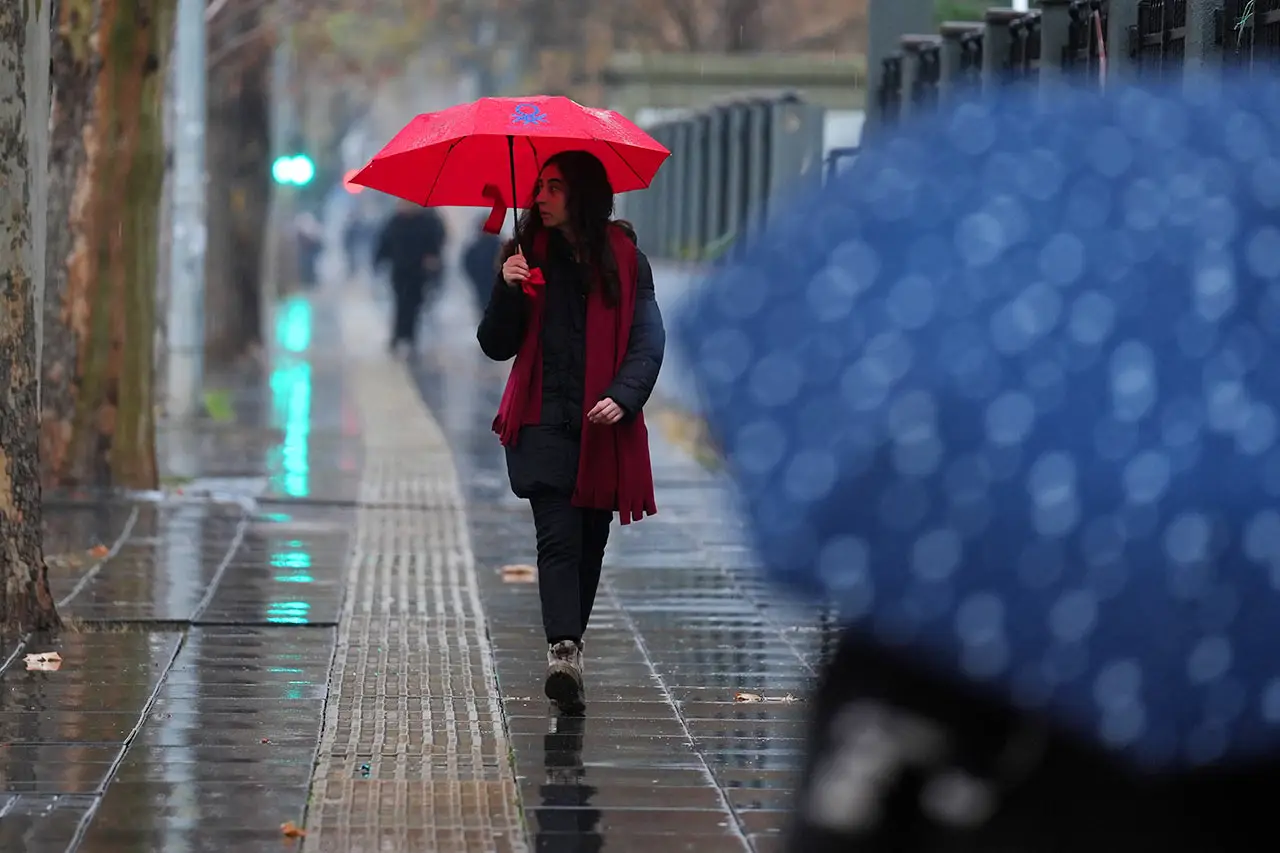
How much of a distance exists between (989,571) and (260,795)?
404 cm

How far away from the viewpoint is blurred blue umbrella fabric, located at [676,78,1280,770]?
1.85 m

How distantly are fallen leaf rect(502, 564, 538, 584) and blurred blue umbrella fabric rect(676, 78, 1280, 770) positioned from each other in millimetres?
8027

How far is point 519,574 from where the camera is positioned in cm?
1016

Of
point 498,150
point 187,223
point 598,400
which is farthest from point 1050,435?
point 187,223

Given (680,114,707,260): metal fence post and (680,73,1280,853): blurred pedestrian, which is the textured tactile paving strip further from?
(680,114,707,260): metal fence post

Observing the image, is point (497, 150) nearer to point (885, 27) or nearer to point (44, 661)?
point (44, 661)

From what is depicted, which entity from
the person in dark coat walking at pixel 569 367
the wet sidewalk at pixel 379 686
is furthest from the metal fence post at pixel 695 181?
the person in dark coat walking at pixel 569 367

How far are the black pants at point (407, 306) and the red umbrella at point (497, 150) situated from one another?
72.0ft

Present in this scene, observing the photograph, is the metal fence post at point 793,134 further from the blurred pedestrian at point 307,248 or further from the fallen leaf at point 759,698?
the blurred pedestrian at point 307,248

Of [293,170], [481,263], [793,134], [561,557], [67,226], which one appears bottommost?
[481,263]

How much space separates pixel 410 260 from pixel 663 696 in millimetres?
22887

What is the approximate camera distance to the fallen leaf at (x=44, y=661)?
7391mm

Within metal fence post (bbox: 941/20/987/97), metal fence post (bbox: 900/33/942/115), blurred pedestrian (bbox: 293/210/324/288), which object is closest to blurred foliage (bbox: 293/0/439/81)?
blurred pedestrian (bbox: 293/210/324/288)

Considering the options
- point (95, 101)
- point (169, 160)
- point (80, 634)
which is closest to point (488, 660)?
point (80, 634)
